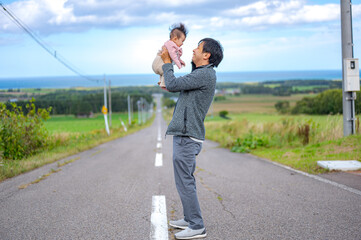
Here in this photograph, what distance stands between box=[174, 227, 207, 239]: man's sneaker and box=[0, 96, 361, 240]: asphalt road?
0.09 meters

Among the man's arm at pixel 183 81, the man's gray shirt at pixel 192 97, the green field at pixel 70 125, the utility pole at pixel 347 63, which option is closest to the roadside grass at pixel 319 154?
the utility pole at pixel 347 63

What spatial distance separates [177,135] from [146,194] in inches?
80.9

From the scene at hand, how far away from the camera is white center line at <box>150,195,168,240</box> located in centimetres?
331

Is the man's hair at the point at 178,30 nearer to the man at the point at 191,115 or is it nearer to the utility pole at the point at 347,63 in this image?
the man at the point at 191,115

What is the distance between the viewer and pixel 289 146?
11078 mm

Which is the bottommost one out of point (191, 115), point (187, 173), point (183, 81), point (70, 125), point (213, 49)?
point (70, 125)

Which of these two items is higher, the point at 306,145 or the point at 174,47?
the point at 174,47

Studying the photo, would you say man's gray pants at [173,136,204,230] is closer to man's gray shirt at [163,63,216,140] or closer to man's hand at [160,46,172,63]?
man's gray shirt at [163,63,216,140]

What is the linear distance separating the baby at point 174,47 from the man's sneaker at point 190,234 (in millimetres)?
1420

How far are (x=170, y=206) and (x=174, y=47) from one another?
2136 mm

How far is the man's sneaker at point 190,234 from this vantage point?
10.6 ft

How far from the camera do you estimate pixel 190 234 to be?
3.22m

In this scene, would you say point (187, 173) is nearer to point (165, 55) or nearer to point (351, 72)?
point (165, 55)

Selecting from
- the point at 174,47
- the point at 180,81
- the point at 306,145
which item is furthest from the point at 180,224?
the point at 306,145
